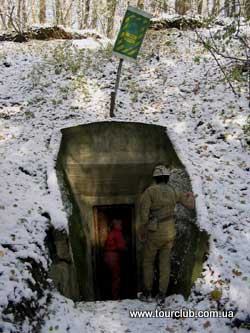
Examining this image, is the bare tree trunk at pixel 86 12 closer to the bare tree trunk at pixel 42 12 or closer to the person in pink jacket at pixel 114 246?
the bare tree trunk at pixel 42 12

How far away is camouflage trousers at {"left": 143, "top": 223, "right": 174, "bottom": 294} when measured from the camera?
6023mm

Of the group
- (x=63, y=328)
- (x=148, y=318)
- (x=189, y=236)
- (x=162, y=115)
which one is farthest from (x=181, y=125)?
(x=63, y=328)

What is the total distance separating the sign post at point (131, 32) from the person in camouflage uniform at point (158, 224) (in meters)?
4.33

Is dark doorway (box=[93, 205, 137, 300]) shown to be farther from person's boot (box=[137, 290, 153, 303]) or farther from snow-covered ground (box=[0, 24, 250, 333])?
person's boot (box=[137, 290, 153, 303])

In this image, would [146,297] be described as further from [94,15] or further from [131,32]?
[94,15]

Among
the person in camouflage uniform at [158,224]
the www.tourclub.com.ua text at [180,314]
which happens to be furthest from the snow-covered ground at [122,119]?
the person in camouflage uniform at [158,224]

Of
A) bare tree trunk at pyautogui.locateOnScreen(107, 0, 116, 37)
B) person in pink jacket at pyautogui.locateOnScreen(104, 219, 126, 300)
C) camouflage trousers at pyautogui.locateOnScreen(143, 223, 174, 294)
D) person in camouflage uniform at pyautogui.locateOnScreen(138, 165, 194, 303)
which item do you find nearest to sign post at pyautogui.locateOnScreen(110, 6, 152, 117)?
person in pink jacket at pyautogui.locateOnScreen(104, 219, 126, 300)

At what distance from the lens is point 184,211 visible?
7.14 meters

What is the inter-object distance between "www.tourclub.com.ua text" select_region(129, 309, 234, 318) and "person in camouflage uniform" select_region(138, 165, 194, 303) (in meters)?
0.41

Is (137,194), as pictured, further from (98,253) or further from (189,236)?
(189,236)

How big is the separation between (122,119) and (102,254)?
350cm

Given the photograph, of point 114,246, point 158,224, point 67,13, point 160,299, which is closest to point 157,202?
point 158,224

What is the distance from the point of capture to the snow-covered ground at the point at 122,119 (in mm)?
5293

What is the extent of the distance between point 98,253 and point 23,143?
3270 mm
